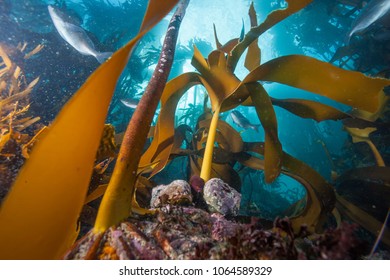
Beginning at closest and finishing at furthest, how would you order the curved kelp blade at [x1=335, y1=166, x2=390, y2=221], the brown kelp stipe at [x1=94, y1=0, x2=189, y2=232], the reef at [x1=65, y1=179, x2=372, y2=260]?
the reef at [x1=65, y1=179, x2=372, y2=260] → the brown kelp stipe at [x1=94, y1=0, x2=189, y2=232] → the curved kelp blade at [x1=335, y1=166, x2=390, y2=221]

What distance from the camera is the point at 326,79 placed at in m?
2.02

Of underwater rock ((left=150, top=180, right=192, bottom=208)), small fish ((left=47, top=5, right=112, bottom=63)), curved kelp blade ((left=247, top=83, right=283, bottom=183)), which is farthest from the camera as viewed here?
small fish ((left=47, top=5, right=112, bottom=63))

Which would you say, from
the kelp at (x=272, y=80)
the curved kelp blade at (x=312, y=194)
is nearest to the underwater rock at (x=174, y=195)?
the kelp at (x=272, y=80)

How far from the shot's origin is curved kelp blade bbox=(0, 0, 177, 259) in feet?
2.98

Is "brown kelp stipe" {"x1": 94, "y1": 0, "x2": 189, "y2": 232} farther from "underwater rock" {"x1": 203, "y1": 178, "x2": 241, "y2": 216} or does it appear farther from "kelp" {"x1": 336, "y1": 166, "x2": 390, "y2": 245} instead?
"kelp" {"x1": 336, "y1": 166, "x2": 390, "y2": 245}

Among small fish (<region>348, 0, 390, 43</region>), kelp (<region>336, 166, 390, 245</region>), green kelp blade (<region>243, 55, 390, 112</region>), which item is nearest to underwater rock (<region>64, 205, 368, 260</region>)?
green kelp blade (<region>243, 55, 390, 112</region>)

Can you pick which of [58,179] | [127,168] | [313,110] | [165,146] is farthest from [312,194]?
[58,179]

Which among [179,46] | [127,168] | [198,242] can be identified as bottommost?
[198,242]

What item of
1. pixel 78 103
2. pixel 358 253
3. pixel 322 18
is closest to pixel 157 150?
pixel 78 103

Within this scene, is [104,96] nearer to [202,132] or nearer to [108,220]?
[108,220]

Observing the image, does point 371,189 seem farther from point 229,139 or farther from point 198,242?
point 198,242

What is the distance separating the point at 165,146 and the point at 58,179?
1.53m

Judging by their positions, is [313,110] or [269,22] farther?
[313,110]

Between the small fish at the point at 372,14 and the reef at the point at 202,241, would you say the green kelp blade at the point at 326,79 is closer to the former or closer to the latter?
the reef at the point at 202,241
